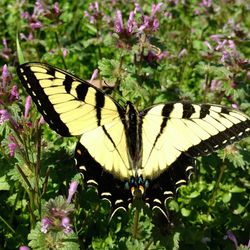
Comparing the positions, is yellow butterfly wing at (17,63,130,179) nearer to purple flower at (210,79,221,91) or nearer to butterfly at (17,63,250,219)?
butterfly at (17,63,250,219)

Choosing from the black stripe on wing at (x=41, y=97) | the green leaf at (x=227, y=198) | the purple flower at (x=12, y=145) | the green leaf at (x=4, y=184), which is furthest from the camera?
the green leaf at (x=227, y=198)

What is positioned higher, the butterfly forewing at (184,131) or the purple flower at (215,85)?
the butterfly forewing at (184,131)

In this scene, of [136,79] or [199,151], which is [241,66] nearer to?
[136,79]

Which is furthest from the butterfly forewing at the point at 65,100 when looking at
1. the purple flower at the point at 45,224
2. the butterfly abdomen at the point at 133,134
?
the purple flower at the point at 45,224

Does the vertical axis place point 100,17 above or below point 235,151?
above

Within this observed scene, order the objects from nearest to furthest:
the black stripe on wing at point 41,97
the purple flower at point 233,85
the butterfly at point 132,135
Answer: the black stripe on wing at point 41,97
the butterfly at point 132,135
the purple flower at point 233,85

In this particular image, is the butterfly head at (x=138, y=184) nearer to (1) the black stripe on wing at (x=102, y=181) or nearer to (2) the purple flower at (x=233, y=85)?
(1) the black stripe on wing at (x=102, y=181)

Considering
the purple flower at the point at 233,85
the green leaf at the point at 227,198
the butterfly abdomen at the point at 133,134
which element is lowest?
the green leaf at the point at 227,198

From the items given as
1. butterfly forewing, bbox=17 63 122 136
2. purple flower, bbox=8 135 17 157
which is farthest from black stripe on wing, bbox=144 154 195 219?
purple flower, bbox=8 135 17 157

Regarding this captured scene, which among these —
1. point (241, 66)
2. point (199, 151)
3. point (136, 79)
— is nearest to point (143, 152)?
point (199, 151)
